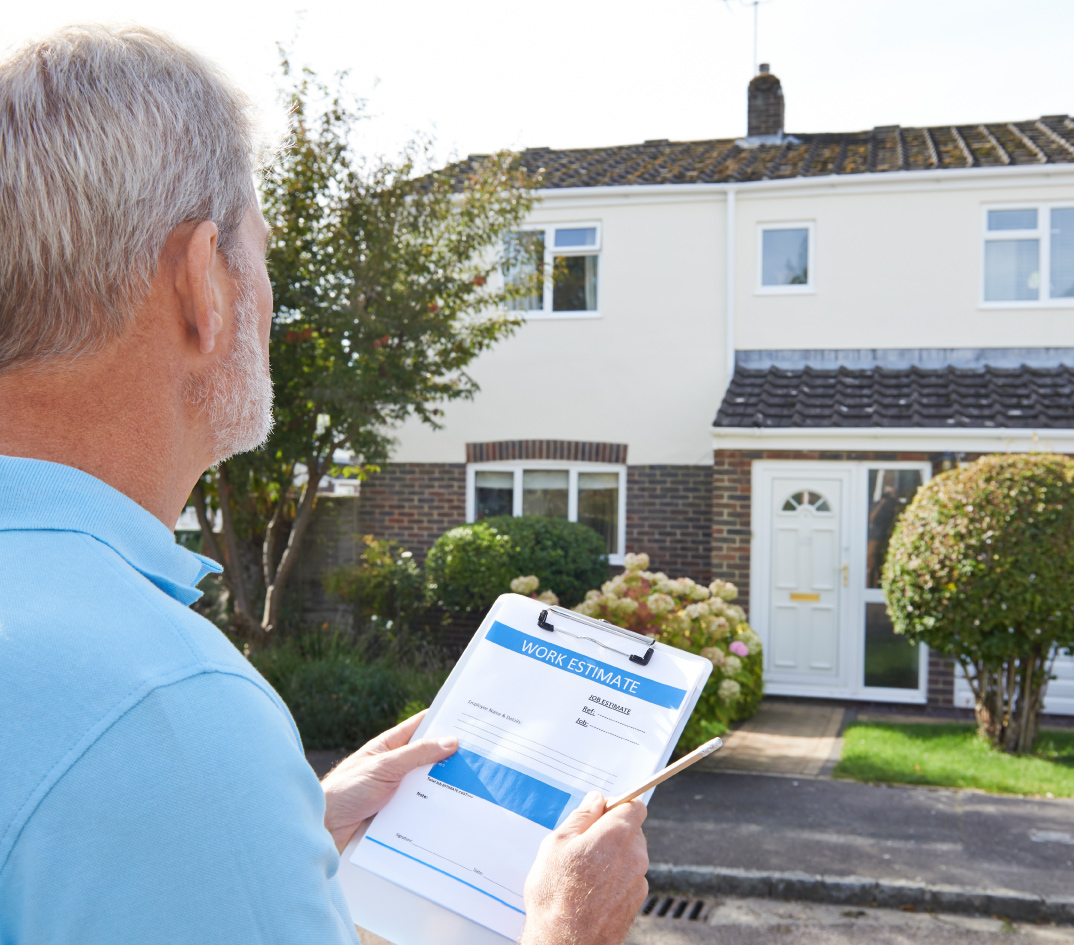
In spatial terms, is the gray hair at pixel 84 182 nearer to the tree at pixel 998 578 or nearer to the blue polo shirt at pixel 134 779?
the blue polo shirt at pixel 134 779

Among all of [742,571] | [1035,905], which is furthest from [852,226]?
[1035,905]

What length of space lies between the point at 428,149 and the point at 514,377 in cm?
423

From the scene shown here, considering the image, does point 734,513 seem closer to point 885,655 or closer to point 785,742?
point 885,655

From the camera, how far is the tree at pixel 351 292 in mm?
7039

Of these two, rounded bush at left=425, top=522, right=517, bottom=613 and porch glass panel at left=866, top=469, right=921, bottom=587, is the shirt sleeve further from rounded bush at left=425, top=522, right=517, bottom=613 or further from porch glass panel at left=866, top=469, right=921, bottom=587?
porch glass panel at left=866, top=469, right=921, bottom=587

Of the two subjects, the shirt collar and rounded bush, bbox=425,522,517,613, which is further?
rounded bush, bbox=425,522,517,613

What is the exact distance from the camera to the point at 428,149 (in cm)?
744

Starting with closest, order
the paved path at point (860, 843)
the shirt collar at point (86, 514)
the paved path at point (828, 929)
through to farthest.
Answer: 1. the shirt collar at point (86, 514)
2. the paved path at point (828, 929)
3. the paved path at point (860, 843)

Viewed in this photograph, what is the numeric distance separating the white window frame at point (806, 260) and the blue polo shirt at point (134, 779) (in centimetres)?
1068

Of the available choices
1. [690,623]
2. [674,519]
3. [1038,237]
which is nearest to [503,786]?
[690,623]

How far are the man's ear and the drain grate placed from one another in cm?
439

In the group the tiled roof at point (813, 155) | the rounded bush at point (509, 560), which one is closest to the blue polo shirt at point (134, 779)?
the rounded bush at point (509, 560)

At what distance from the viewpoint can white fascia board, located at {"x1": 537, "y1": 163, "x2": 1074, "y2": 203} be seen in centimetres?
1019

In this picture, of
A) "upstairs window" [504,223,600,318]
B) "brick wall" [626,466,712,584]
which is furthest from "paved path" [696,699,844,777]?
"upstairs window" [504,223,600,318]
